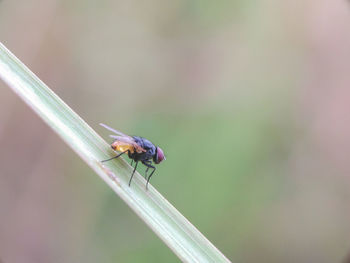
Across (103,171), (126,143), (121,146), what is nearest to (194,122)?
(126,143)

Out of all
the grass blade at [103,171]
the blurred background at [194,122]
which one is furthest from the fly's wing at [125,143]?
the blurred background at [194,122]

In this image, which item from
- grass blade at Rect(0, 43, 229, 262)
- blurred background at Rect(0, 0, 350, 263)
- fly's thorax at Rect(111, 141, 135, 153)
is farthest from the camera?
blurred background at Rect(0, 0, 350, 263)

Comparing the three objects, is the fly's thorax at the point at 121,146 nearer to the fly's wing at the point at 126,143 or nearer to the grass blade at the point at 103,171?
the fly's wing at the point at 126,143

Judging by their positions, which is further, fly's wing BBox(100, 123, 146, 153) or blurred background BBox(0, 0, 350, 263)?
blurred background BBox(0, 0, 350, 263)

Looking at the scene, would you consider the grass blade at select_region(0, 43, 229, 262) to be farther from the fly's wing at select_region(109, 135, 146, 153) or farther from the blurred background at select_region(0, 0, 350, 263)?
the blurred background at select_region(0, 0, 350, 263)

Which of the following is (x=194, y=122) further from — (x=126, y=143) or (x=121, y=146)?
(x=121, y=146)

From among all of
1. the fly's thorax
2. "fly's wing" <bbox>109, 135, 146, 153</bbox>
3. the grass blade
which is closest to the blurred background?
"fly's wing" <bbox>109, 135, 146, 153</bbox>
